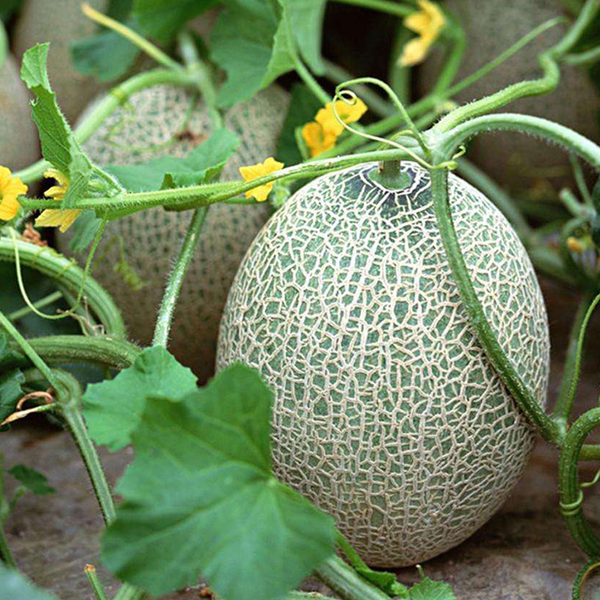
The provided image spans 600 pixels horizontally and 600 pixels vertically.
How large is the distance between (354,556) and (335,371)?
0.61ft

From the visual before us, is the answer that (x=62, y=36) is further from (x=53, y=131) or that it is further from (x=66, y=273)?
(x=53, y=131)

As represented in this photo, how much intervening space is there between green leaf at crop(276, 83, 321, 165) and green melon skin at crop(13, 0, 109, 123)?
0.47 meters

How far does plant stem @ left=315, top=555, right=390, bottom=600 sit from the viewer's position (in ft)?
2.66

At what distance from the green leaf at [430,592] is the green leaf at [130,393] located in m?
0.30

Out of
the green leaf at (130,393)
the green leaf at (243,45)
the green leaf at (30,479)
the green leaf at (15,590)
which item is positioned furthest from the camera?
the green leaf at (243,45)

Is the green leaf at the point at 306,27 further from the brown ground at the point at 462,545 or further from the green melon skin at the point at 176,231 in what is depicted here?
the brown ground at the point at 462,545

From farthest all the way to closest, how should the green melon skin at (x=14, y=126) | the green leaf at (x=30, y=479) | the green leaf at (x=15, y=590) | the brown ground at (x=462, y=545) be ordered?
the green melon skin at (x=14, y=126) < the green leaf at (x=30, y=479) < the brown ground at (x=462, y=545) < the green leaf at (x=15, y=590)

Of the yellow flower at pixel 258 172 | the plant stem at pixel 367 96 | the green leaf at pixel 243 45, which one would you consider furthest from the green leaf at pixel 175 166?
the plant stem at pixel 367 96

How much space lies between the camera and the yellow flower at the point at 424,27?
4.85 ft

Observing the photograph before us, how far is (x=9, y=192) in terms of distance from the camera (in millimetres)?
922

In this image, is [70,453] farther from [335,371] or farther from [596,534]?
[596,534]

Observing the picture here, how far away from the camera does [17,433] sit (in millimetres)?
1459

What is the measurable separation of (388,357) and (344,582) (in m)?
0.23

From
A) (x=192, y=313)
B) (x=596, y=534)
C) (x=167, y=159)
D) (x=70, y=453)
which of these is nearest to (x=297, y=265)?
(x=167, y=159)
